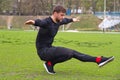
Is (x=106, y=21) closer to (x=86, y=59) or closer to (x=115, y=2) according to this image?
(x=115, y=2)

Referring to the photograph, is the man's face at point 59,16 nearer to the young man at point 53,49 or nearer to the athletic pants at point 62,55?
the young man at point 53,49

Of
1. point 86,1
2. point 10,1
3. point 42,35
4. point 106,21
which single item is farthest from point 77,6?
point 42,35

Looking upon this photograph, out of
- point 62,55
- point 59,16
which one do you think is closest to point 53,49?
point 62,55

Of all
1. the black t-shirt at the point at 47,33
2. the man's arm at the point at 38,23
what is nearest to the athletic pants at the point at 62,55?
the black t-shirt at the point at 47,33

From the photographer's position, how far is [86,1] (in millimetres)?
103062

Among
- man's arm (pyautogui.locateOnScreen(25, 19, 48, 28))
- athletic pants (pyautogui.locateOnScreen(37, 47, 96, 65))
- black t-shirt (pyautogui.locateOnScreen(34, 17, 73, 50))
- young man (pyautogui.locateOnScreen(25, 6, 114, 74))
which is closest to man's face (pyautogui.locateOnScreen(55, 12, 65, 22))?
young man (pyautogui.locateOnScreen(25, 6, 114, 74))

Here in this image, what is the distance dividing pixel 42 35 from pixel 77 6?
95.4 meters

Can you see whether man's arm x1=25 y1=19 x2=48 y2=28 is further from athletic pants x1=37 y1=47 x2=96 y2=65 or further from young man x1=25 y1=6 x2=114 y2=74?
athletic pants x1=37 y1=47 x2=96 y2=65

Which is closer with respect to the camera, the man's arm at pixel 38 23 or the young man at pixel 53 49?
the man's arm at pixel 38 23

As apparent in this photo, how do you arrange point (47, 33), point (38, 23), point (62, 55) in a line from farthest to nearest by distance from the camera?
point (47, 33) → point (62, 55) → point (38, 23)

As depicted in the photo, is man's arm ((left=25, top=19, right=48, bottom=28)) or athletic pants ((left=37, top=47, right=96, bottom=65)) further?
athletic pants ((left=37, top=47, right=96, bottom=65))

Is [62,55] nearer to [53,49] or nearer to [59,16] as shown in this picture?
[53,49]

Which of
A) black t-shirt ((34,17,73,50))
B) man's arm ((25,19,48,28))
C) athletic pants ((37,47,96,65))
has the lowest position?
athletic pants ((37,47,96,65))

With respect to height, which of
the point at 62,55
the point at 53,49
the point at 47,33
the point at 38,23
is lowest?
the point at 62,55
